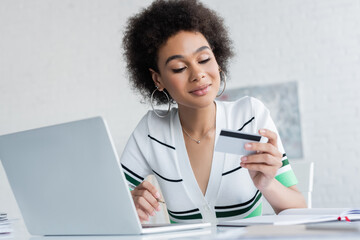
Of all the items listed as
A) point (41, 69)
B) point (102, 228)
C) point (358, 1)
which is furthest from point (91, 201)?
point (41, 69)

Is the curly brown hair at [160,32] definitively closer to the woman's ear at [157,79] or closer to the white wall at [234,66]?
the woman's ear at [157,79]

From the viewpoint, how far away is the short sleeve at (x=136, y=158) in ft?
5.65

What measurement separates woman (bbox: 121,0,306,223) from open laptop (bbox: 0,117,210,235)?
19.7 inches

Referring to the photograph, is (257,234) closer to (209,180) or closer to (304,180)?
(209,180)

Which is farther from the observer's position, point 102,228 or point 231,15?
point 231,15

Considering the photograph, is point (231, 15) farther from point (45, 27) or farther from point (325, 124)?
point (45, 27)

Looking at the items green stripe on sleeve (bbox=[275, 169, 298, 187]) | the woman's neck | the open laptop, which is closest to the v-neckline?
the woman's neck

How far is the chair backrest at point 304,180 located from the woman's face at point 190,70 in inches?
24.2

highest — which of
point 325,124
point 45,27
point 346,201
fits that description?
point 45,27

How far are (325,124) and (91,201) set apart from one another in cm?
343

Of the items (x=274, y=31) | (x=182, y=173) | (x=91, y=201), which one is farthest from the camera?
(x=274, y=31)

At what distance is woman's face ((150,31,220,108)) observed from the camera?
4.96ft

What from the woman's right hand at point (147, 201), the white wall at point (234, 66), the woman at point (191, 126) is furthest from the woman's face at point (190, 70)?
the white wall at point (234, 66)

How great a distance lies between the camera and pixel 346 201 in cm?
392
